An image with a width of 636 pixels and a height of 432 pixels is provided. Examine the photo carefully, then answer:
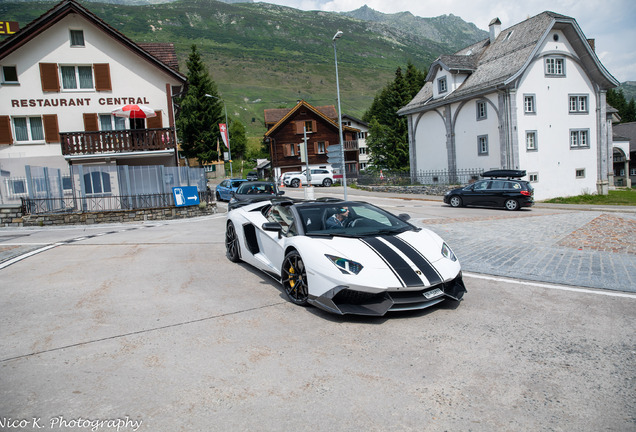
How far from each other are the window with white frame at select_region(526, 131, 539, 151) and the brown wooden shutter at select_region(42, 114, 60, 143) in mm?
29634

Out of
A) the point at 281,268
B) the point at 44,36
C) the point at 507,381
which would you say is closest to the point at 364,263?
the point at 281,268

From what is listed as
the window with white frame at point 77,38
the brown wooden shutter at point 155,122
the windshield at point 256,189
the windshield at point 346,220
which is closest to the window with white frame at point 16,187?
the brown wooden shutter at point 155,122

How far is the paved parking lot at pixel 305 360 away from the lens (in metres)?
3.27

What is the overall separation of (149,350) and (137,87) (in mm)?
25684

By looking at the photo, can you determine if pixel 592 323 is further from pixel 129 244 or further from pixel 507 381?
pixel 129 244

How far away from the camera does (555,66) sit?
33.0m

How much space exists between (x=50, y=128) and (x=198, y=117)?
26.9 meters

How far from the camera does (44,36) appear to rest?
2545 cm

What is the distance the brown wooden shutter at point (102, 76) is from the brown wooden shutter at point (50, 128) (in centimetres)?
291

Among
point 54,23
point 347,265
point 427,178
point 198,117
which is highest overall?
point 54,23

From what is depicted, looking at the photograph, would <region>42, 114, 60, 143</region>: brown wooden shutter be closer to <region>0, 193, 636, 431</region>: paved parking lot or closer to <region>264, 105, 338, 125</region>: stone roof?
<region>0, 193, 636, 431</region>: paved parking lot

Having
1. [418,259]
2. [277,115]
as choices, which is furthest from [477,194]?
[277,115]

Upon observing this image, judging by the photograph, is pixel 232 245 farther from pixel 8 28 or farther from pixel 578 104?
pixel 578 104

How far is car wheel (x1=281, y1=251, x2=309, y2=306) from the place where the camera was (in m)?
5.82
